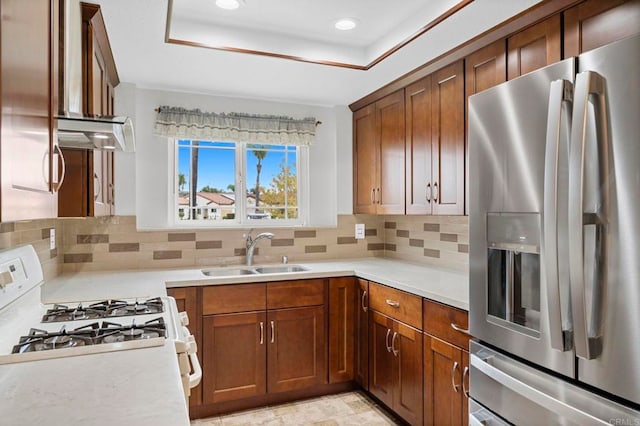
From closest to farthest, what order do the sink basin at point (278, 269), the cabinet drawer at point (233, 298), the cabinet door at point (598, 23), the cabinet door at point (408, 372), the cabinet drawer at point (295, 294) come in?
the cabinet door at point (598, 23)
the cabinet door at point (408, 372)
the cabinet drawer at point (233, 298)
the cabinet drawer at point (295, 294)
the sink basin at point (278, 269)

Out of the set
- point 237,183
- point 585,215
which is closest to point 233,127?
point 237,183

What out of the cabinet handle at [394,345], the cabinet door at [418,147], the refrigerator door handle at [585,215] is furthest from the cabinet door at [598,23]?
the cabinet handle at [394,345]

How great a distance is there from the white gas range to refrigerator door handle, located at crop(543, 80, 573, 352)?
120 cm

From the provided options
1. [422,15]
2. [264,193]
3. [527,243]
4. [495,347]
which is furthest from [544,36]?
[264,193]

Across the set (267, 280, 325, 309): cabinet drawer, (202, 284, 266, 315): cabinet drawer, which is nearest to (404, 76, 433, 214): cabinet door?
(267, 280, 325, 309): cabinet drawer

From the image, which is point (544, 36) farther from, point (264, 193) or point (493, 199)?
point (264, 193)

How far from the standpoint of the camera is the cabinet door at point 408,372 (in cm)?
229

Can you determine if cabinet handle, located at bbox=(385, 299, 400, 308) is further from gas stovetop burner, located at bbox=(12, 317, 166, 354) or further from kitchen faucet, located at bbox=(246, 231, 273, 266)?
gas stovetop burner, located at bbox=(12, 317, 166, 354)

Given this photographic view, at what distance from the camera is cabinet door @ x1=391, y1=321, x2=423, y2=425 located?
90.0 inches

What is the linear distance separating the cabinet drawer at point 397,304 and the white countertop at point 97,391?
1404 millimetres

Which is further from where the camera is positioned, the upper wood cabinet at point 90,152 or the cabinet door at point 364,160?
the cabinet door at point 364,160

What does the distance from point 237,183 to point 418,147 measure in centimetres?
147

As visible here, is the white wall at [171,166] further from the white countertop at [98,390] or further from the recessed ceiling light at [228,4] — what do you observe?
the white countertop at [98,390]

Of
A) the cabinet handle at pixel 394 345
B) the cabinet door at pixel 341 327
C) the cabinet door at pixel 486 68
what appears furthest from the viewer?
the cabinet door at pixel 341 327
